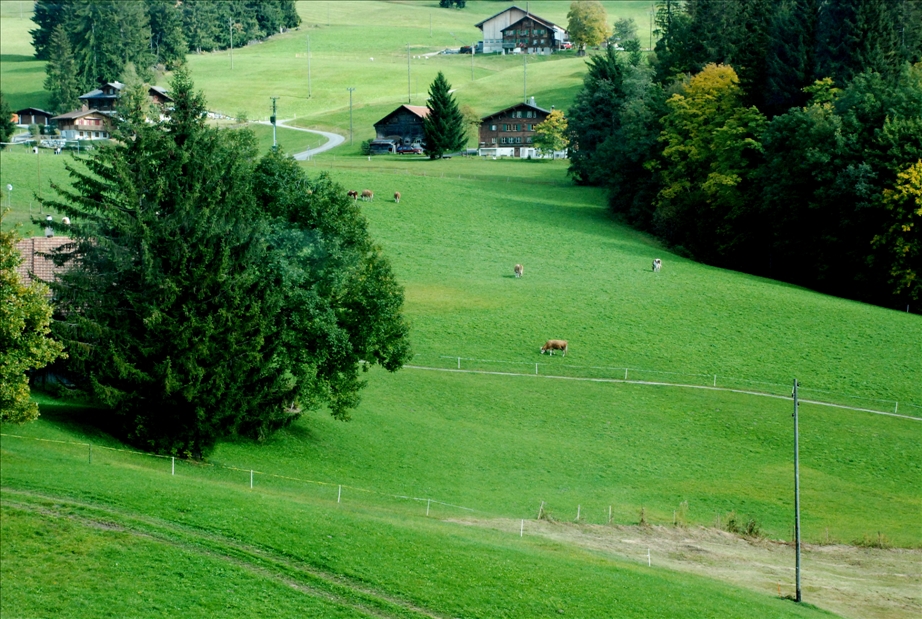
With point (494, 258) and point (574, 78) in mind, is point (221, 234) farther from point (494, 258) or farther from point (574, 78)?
point (574, 78)

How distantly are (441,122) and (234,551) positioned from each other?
98.2 metres

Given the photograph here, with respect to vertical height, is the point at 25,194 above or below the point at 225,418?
above

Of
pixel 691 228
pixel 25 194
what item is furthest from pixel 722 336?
pixel 25 194

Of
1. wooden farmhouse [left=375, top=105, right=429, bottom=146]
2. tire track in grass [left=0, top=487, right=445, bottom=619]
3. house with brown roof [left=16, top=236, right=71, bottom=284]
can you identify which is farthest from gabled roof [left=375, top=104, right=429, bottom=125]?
tire track in grass [left=0, top=487, right=445, bottom=619]

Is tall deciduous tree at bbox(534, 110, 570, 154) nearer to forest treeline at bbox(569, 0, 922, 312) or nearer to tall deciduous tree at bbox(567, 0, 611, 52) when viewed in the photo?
forest treeline at bbox(569, 0, 922, 312)

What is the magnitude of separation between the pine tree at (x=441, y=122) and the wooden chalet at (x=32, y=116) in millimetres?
49902

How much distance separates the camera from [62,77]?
145 m

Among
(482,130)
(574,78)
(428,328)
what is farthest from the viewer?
(574,78)

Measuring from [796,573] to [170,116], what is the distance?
2769 centimetres

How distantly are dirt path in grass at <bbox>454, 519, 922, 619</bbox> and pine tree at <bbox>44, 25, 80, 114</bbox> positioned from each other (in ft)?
394

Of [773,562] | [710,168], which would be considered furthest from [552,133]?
[773,562]

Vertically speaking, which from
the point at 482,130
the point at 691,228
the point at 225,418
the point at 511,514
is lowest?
the point at 511,514

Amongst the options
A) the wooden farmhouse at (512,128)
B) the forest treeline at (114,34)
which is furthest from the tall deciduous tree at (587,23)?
the forest treeline at (114,34)

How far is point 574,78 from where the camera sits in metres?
169
